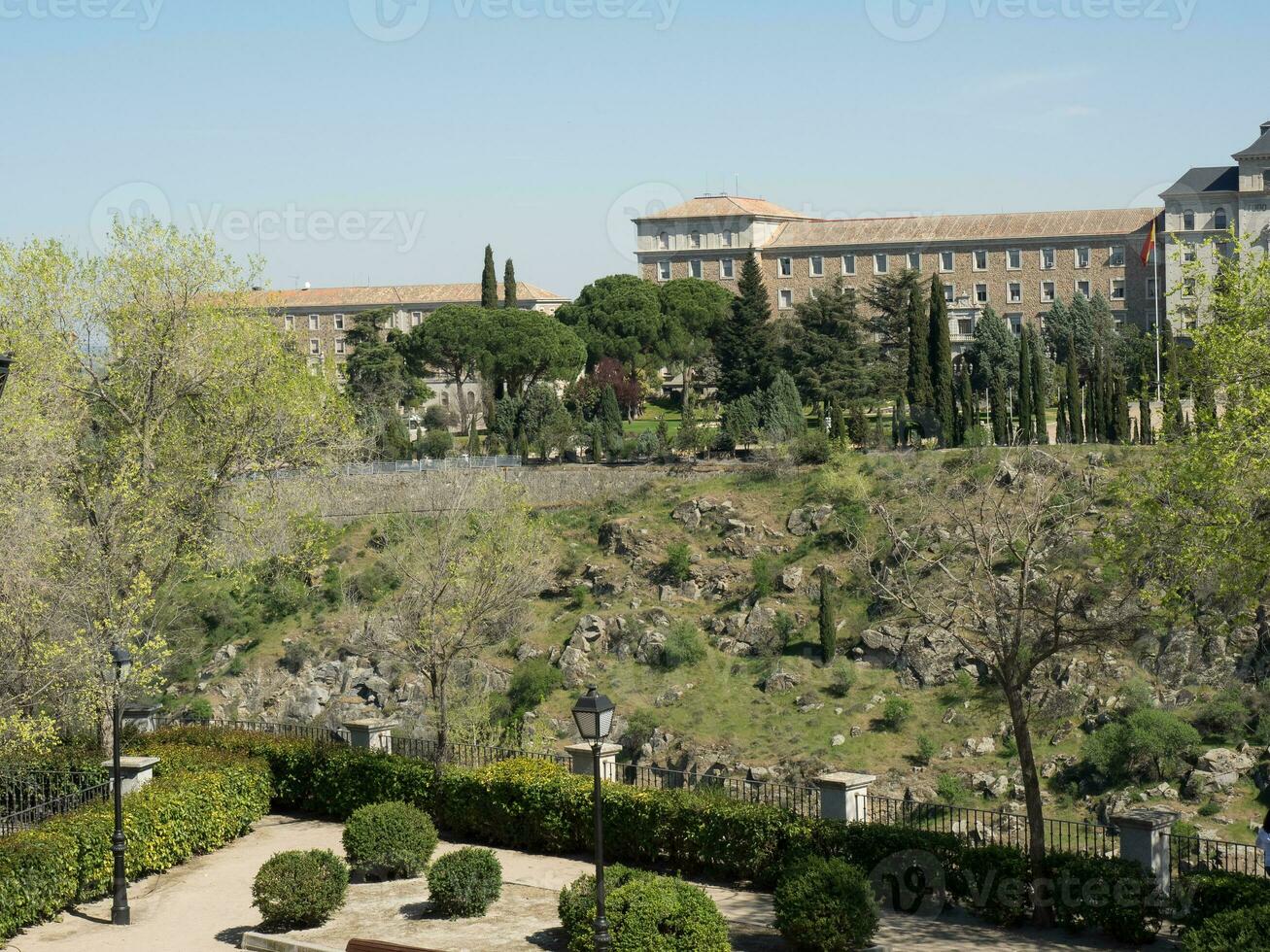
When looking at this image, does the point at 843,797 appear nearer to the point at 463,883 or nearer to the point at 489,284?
the point at 463,883

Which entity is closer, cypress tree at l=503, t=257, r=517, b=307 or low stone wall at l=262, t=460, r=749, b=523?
low stone wall at l=262, t=460, r=749, b=523

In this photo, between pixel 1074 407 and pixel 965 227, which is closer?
pixel 1074 407

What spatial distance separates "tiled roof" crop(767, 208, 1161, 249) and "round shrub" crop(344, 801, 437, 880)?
8151cm

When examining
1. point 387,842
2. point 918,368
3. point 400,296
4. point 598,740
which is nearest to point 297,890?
point 387,842

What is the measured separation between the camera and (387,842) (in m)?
17.2

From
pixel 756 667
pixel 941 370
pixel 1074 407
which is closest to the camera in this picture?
pixel 756 667

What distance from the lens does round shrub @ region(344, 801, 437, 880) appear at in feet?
56.4

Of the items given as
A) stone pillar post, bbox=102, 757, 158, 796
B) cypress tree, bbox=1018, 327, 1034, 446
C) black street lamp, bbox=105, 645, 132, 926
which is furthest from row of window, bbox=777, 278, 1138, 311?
black street lamp, bbox=105, 645, 132, 926

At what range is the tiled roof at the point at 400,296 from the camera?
104 metres

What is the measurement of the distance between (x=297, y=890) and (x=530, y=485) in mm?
41861

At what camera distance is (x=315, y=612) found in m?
50.1

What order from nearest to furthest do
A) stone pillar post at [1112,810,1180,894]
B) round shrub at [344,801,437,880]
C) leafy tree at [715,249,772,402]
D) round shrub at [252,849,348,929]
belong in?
stone pillar post at [1112,810,1180,894] < round shrub at [252,849,348,929] < round shrub at [344,801,437,880] < leafy tree at [715,249,772,402]

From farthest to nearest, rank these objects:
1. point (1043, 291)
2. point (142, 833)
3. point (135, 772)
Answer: point (1043, 291) → point (135, 772) → point (142, 833)

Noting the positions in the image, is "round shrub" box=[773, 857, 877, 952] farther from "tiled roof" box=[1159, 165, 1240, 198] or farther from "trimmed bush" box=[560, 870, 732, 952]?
"tiled roof" box=[1159, 165, 1240, 198]
